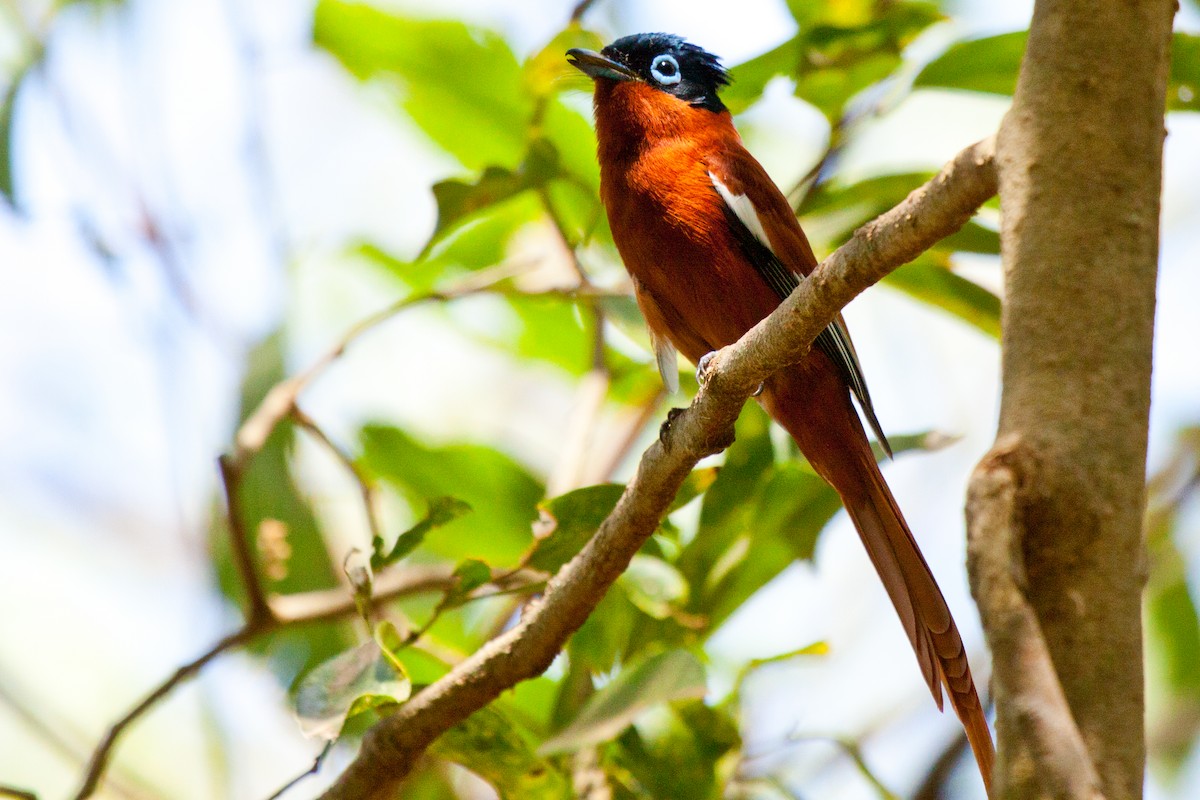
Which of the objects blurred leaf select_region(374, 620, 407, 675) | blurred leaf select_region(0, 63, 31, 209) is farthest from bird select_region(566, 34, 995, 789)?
blurred leaf select_region(0, 63, 31, 209)

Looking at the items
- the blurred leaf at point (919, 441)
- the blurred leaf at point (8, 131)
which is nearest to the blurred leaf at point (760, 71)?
the blurred leaf at point (919, 441)

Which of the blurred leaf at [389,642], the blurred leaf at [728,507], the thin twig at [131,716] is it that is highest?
the blurred leaf at [728,507]

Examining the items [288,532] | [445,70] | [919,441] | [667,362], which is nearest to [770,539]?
[919,441]

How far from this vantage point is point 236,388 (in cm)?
412

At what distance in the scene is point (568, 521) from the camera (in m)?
2.64

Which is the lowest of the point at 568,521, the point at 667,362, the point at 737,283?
the point at 568,521

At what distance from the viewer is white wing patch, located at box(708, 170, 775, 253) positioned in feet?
10.3

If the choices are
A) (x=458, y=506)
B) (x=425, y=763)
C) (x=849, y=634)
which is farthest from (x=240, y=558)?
(x=849, y=634)

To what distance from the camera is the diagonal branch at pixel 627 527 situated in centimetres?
183

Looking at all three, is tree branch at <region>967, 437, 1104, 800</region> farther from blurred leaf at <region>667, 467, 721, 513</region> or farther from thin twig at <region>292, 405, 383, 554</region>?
thin twig at <region>292, 405, 383, 554</region>

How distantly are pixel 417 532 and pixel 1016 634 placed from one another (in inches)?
60.2

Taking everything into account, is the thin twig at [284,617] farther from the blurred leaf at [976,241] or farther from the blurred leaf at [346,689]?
the blurred leaf at [976,241]

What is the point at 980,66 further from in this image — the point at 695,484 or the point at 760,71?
the point at 695,484

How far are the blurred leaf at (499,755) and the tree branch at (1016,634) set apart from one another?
1488mm
